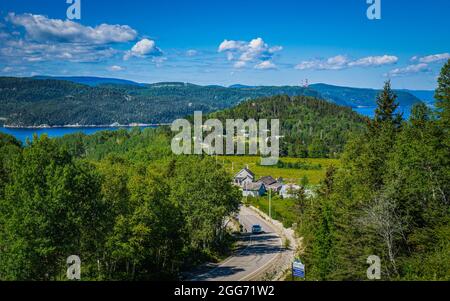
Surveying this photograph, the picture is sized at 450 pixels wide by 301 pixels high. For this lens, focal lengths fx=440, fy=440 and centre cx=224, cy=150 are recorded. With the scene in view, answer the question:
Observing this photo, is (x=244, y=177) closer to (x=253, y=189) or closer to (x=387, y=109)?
(x=253, y=189)

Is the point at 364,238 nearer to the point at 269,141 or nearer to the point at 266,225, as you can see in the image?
the point at 266,225

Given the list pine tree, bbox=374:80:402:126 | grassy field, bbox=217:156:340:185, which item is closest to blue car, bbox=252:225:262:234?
pine tree, bbox=374:80:402:126

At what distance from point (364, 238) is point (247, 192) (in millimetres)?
81575

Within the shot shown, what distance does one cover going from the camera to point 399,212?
23.6m

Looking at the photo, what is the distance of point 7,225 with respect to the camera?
71.1 feet

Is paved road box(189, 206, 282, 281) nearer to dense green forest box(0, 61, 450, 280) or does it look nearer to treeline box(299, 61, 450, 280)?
dense green forest box(0, 61, 450, 280)

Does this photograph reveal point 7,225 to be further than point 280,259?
No

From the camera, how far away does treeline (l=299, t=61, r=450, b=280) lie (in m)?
21.7

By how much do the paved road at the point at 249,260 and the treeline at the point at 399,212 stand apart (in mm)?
8872

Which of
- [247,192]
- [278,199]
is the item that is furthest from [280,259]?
[247,192]

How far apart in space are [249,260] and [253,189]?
6099cm

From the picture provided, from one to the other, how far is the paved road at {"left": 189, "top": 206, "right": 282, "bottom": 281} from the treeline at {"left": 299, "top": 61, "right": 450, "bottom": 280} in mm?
8872

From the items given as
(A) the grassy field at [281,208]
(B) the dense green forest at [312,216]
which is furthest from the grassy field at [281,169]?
(B) the dense green forest at [312,216]

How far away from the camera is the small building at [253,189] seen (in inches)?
4092
